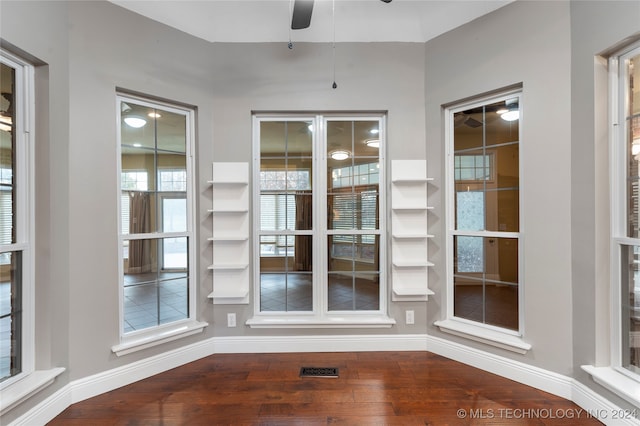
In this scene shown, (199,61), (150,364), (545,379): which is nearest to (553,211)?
(545,379)

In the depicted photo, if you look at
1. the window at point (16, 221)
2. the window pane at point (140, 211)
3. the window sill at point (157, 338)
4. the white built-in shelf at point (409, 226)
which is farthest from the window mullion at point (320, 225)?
the window at point (16, 221)

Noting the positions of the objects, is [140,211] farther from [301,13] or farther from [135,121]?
[301,13]

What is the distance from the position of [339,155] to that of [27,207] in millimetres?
2276

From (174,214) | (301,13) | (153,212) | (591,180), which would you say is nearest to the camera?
(591,180)

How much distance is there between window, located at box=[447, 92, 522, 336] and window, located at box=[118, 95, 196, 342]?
93.3 inches

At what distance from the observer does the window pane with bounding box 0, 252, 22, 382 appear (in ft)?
5.40

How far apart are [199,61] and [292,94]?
2.81 ft

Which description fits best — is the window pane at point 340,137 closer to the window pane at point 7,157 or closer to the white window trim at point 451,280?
the white window trim at point 451,280

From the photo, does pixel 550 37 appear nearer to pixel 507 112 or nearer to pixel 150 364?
pixel 507 112

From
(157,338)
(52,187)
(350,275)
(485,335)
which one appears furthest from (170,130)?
(485,335)

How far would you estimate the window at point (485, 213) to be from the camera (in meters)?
2.21

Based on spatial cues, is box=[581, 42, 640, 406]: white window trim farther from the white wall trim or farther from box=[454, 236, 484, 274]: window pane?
box=[454, 236, 484, 274]: window pane

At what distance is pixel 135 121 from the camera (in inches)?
88.1

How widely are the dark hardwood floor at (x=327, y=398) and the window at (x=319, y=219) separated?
554mm
